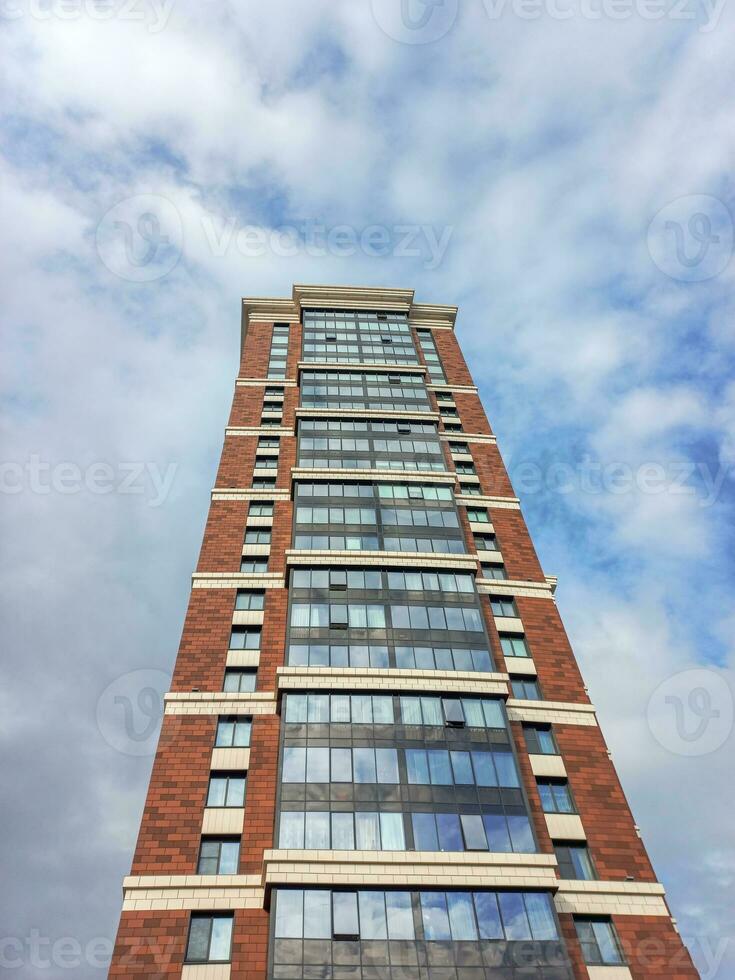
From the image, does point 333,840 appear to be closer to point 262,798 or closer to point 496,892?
point 262,798

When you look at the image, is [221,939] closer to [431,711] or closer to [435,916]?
[435,916]

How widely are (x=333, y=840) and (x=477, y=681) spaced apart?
11008 mm

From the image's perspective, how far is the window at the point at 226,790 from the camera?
3378 cm

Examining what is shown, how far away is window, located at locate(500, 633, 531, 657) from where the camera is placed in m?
42.4

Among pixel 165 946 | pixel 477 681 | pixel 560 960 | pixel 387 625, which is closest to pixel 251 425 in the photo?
pixel 387 625

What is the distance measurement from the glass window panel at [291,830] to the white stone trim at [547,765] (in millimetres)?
12566

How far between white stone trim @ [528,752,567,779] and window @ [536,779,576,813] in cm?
35

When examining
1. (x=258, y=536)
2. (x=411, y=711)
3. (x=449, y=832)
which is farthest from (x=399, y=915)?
(x=258, y=536)

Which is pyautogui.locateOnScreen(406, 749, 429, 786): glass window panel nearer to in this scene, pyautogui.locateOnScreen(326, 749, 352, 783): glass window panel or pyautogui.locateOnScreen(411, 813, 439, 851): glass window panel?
pyautogui.locateOnScreen(411, 813, 439, 851): glass window panel

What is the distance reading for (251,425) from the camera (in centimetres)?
5972

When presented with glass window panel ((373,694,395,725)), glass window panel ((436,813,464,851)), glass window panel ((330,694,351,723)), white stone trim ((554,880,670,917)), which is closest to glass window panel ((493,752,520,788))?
glass window panel ((436,813,464,851))

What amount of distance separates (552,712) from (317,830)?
1511 cm

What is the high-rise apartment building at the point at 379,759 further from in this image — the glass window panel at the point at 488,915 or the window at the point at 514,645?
the window at the point at 514,645

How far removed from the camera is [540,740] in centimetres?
3812
